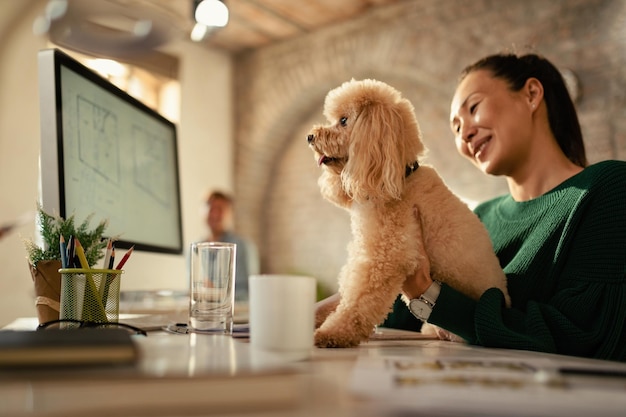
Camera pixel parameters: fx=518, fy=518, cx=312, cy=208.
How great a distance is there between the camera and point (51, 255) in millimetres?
974

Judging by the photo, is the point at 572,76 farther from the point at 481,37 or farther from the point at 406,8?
the point at 406,8

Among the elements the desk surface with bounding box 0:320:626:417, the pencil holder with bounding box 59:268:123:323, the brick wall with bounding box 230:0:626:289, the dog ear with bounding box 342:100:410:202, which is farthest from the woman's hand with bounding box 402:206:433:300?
the brick wall with bounding box 230:0:626:289

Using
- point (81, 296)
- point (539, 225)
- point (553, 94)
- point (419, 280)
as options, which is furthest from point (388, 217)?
point (553, 94)

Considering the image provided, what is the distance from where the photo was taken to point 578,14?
339cm

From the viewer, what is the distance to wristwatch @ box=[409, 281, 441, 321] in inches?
40.8

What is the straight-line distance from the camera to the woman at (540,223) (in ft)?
3.29

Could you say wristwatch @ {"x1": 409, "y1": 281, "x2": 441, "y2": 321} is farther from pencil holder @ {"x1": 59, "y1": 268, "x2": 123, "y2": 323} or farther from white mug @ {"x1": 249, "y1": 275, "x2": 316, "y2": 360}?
pencil holder @ {"x1": 59, "y1": 268, "x2": 123, "y2": 323}

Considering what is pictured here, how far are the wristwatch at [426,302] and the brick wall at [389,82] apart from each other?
176 centimetres

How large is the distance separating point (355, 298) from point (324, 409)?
62 cm

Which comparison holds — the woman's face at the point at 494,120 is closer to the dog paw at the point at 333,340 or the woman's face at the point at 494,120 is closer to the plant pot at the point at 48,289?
the dog paw at the point at 333,340

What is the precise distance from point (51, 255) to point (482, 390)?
0.83m

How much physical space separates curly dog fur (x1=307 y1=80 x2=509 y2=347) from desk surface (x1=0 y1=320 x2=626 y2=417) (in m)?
0.35

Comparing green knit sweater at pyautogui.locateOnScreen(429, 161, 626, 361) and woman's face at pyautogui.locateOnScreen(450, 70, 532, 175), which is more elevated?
woman's face at pyautogui.locateOnScreen(450, 70, 532, 175)

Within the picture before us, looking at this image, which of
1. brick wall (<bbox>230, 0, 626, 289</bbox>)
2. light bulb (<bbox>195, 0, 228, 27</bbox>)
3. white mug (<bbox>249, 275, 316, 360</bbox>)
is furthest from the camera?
brick wall (<bbox>230, 0, 626, 289</bbox>)
